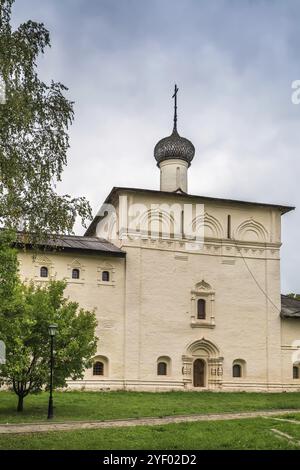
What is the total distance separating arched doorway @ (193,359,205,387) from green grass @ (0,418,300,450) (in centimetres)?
1456

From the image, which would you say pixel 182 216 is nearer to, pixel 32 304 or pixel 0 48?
pixel 32 304

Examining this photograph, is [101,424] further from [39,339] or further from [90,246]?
[90,246]

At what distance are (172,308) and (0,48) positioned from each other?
18.5 meters

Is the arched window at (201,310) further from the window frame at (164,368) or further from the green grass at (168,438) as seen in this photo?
the green grass at (168,438)

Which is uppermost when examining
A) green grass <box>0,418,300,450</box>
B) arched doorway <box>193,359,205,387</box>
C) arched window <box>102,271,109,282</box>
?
arched window <box>102,271,109,282</box>

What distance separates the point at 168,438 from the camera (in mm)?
12867

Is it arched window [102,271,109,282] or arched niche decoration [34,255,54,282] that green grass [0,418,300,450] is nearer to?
arched niche decoration [34,255,54,282]

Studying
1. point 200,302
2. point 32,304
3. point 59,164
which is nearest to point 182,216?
point 200,302

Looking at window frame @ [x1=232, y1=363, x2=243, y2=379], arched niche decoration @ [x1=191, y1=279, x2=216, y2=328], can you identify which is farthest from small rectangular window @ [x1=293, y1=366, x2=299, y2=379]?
arched niche decoration @ [x1=191, y1=279, x2=216, y2=328]

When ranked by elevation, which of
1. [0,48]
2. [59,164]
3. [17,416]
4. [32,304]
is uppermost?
[0,48]

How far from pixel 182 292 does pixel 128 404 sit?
8.44 m

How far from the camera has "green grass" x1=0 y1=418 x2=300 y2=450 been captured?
39.1ft

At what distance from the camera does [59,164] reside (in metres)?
13.1

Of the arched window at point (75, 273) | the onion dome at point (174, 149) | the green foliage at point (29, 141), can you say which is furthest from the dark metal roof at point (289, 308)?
the green foliage at point (29, 141)
